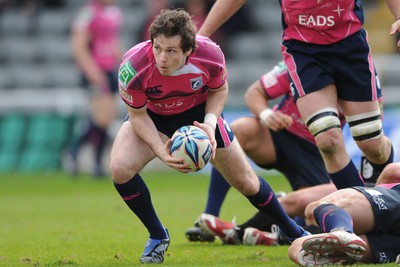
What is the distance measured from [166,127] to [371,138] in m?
1.54

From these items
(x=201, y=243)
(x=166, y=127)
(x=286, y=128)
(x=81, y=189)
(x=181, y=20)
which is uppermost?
(x=181, y=20)

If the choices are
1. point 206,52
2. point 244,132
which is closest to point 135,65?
point 206,52

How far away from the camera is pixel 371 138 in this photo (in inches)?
274

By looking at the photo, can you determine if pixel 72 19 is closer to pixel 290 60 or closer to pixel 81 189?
pixel 81 189

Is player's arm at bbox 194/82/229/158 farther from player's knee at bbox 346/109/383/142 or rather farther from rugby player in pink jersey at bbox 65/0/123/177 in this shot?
rugby player in pink jersey at bbox 65/0/123/177

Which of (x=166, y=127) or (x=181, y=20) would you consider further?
(x=166, y=127)

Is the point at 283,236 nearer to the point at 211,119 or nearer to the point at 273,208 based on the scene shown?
the point at 273,208

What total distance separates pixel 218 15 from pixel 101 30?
25.0 ft

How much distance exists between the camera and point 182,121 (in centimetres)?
Answer: 642

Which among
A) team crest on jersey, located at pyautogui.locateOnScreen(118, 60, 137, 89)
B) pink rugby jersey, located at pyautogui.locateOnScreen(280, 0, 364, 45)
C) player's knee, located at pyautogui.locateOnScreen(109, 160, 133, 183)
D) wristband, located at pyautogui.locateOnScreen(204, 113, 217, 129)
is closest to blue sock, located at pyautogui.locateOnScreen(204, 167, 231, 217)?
pink rugby jersey, located at pyautogui.locateOnScreen(280, 0, 364, 45)

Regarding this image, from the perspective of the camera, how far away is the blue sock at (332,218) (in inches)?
206

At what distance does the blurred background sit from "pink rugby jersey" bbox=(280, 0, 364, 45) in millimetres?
6869

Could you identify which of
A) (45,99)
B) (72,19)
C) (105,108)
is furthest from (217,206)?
(72,19)

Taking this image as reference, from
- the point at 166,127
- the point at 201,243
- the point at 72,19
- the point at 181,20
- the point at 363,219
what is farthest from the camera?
the point at 72,19
